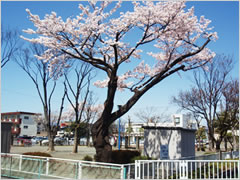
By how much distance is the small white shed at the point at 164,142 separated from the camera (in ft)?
42.4

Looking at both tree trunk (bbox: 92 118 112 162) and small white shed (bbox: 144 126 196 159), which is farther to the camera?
small white shed (bbox: 144 126 196 159)

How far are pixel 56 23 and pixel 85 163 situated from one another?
5.78 meters

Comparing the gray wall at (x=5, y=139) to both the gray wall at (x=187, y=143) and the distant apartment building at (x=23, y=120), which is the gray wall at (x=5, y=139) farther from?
the distant apartment building at (x=23, y=120)

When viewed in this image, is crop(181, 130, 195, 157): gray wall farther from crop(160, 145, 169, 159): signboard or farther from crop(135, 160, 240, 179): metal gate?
crop(135, 160, 240, 179): metal gate

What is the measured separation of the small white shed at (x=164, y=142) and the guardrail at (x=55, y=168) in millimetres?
5546

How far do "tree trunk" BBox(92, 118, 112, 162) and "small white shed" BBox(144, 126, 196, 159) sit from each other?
368cm

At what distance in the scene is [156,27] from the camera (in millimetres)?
10867

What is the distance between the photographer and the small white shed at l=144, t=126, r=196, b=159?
1292 cm

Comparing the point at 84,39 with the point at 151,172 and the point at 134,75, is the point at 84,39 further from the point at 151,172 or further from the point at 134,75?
the point at 151,172

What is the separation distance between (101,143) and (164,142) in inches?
170

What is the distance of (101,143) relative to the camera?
10102mm

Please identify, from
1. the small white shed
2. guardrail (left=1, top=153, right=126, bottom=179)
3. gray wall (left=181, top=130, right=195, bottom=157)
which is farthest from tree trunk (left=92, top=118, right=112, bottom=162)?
gray wall (left=181, top=130, right=195, bottom=157)

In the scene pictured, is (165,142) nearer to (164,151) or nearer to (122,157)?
(164,151)

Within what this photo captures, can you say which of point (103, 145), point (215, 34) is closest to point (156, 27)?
point (215, 34)
